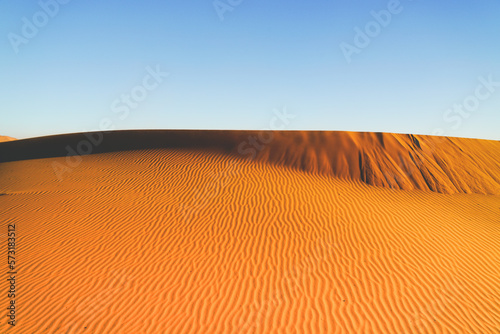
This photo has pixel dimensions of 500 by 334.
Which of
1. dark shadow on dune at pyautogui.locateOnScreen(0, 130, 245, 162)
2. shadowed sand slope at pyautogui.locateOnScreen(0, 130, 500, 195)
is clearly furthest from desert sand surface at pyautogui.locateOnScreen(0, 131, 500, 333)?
dark shadow on dune at pyautogui.locateOnScreen(0, 130, 245, 162)

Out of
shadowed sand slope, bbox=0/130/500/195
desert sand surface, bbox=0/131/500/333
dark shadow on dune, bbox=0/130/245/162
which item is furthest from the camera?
dark shadow on dune, bbox=0/130/245/162

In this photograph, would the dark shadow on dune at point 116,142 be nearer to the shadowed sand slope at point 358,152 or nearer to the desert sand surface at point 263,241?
the shadowed sand slope at point 358,152

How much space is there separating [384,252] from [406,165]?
9104 millimetres

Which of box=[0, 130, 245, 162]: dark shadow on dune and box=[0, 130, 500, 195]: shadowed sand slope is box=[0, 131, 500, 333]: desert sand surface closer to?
box=[0, 130, 500, 195]: shadowed sand slope

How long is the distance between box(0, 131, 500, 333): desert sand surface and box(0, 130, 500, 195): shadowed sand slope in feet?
0.40

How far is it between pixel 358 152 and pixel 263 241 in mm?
10198

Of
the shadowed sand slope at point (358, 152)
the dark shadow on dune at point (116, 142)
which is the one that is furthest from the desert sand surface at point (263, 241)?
the dark shadow on dune at point (116, 142)

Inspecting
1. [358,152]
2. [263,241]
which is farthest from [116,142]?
[358,152]

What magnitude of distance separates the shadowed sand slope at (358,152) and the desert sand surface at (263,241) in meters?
0.12

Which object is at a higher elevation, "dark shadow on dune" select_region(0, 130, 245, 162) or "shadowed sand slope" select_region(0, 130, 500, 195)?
"shadowed sand slope" select_region(0, 130, 500, 195)

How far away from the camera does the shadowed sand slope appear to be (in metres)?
13.3

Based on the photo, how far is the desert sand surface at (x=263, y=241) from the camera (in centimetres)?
479

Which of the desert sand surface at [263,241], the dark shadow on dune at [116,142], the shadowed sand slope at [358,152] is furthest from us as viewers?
the dark shadow on dune at [116,142]

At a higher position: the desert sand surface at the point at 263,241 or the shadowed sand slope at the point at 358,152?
the shadowed sand slope at the point at 358,152
